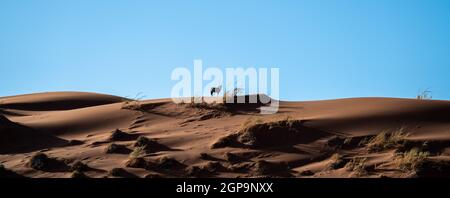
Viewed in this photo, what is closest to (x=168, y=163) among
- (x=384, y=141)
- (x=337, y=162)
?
(x=337, y=162)

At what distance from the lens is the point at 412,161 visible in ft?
31.4

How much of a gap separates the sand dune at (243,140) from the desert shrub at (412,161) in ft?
0.06

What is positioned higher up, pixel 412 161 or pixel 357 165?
pixel 412 161

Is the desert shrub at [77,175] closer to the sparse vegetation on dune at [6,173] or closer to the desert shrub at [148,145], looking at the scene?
the sparse vegetation on dune at [6,173]

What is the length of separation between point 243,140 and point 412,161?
365 centimetres

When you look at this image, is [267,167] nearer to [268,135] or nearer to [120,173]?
[268,135]

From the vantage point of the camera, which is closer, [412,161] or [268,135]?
[412,161]

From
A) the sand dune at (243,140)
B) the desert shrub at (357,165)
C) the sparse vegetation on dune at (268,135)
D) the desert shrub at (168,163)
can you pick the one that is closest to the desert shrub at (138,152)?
the sand dune at (243,140)

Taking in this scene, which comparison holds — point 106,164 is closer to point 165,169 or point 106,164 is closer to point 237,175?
point 165,169

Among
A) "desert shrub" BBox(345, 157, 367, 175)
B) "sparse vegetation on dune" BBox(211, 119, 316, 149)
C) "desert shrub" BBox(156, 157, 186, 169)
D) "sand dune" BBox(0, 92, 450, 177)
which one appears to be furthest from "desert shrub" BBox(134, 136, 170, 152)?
"desert shrub" BBox(345, 157, 367, 175)

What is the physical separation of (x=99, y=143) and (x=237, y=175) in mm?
4167
